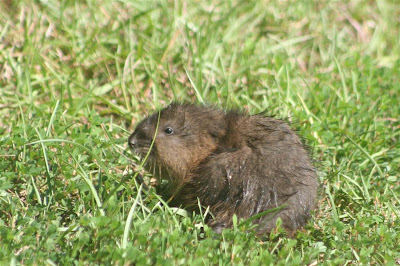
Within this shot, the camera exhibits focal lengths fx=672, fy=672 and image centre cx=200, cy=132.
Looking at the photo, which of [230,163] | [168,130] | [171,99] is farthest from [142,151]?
[171,99]

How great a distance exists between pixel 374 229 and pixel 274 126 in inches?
40.2

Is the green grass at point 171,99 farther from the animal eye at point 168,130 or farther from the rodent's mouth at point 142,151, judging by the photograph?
the animal eye at point 168,130

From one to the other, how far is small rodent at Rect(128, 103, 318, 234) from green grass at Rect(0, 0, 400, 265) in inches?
7.8

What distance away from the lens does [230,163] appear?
457cm

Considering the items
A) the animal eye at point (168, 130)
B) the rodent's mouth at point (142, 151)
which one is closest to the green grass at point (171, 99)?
the rodent's mouth at point (142, 151)

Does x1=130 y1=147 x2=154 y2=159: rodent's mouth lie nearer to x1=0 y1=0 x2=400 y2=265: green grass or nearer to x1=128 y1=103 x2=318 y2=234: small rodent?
x1=128 y1=103 x2=318 y2=234: small rodent

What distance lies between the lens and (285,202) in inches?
176

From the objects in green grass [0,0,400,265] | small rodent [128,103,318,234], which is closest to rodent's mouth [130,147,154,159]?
small rodent [128,103,318,234]

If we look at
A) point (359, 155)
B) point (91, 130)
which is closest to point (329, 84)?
point (359, 155)

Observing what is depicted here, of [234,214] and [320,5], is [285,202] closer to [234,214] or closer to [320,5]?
[234,214]

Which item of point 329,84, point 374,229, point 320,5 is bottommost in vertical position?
point 374,229

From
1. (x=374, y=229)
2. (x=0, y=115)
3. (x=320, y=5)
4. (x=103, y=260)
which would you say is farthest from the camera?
(x=320, y=5)

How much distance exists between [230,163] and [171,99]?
1.97m

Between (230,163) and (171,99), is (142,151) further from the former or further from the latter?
(171,99)
